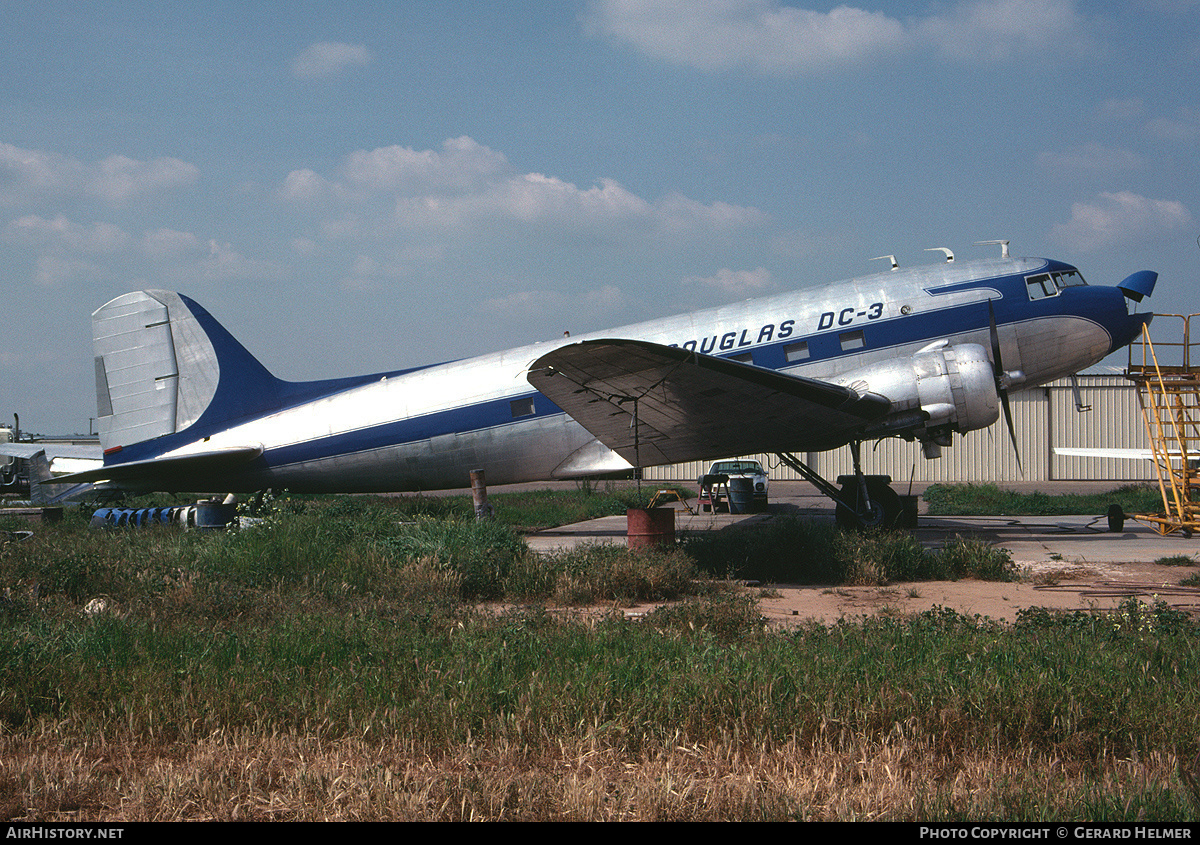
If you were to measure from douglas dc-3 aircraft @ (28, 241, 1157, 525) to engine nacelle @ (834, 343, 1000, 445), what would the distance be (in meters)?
0.03

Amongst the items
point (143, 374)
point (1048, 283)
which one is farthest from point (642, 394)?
point (143, 374)

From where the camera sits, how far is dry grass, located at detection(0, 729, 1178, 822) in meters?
3.19

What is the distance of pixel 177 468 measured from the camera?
49.2ft

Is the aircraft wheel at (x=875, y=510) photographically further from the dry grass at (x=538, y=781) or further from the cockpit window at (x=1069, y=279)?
the dry grass at (x=538, y=781)

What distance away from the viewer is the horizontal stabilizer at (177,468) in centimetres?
1478

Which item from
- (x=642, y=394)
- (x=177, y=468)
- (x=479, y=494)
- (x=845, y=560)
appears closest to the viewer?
(x=845, y=560)

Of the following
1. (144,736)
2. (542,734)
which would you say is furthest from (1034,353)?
(144,736)

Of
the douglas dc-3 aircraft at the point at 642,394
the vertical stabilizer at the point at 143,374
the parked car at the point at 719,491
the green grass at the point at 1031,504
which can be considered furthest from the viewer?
the parked car at the point at 719,491

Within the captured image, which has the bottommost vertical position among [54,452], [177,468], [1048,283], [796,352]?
[177,468]

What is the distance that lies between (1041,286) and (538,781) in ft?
45.0

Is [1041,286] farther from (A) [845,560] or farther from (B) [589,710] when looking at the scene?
(B) [589,710]

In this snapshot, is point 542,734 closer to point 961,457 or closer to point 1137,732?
point 1137,732

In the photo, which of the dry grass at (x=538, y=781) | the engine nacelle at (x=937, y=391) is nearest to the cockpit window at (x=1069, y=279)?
the engine nacelle at (x=937, y=391)

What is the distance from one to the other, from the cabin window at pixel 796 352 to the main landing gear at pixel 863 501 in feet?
5.81
